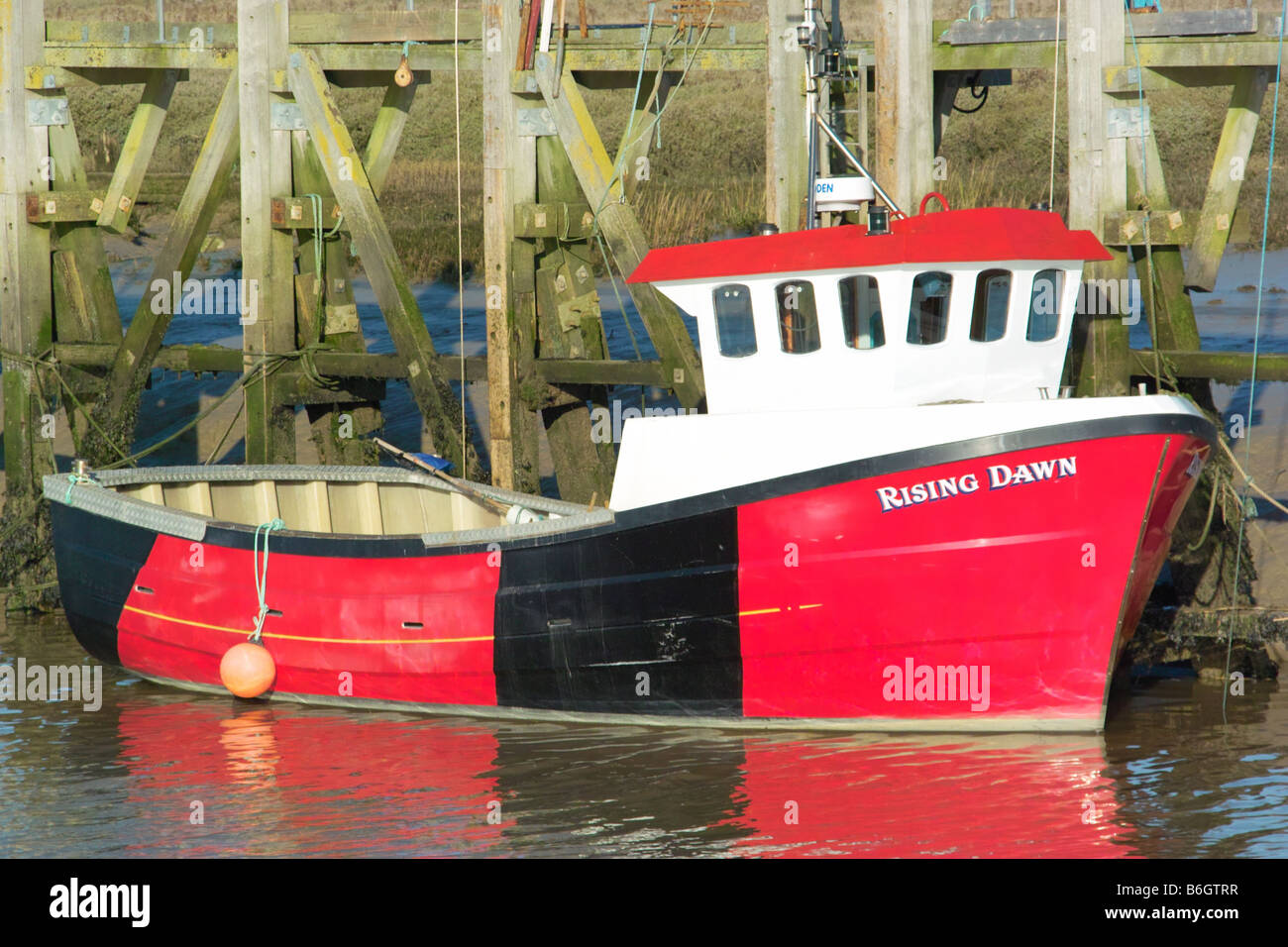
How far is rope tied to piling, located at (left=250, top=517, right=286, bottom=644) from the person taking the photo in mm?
12094

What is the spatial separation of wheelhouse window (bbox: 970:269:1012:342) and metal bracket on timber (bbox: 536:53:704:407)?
105 inches

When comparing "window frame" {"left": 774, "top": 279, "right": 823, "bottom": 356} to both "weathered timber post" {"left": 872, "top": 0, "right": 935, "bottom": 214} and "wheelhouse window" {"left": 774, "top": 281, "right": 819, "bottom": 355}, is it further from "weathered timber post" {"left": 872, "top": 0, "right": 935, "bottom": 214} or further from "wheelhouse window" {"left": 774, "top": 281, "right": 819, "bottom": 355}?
"weathered timber post" {"left": 872, "top": 0, "right": 935, "bottom": 214}

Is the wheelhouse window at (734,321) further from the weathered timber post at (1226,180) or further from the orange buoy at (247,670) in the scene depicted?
the orange buoy at (247,670)

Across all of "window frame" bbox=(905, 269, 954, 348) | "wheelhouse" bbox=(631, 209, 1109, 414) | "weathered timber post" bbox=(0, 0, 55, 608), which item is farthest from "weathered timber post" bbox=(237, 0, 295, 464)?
"window frame" bbox=(905, 269, 954, 348)

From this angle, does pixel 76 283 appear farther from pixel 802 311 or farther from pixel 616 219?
pixel 802 311

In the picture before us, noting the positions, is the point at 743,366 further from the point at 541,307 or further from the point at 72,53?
the point at 72,53

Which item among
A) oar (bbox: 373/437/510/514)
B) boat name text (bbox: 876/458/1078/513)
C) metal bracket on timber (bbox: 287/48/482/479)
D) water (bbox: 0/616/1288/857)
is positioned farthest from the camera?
metal bracket on timber (bbox: 287/48/482/479)

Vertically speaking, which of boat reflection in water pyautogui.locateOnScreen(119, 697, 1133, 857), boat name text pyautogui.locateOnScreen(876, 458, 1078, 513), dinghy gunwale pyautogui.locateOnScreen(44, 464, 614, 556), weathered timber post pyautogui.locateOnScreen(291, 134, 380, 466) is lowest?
boat reflection in water pyautogui.locateOnScreen(119, 697, 1133, 857)

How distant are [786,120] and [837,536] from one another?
363 cm

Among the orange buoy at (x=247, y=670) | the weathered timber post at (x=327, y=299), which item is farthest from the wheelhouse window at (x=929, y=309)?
the weathered timber post at (x=327, y=299)

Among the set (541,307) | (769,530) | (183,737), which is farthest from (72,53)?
(769,530)

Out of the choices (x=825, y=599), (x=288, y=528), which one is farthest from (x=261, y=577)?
(x=825, y=599)

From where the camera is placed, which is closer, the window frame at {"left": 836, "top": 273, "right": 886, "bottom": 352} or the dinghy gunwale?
the window frame at {"left": 836, "top": 273, "right": 886, "bottom": 352}

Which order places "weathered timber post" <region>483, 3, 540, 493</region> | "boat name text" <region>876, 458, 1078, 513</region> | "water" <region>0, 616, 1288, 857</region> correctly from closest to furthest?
"water" <region>0, 616, 1288, 857</region> → "boat name text" <region>876, 458, 1078, 513</region> → "weathered timber post" <region>483, 3, 540, 493</region>
